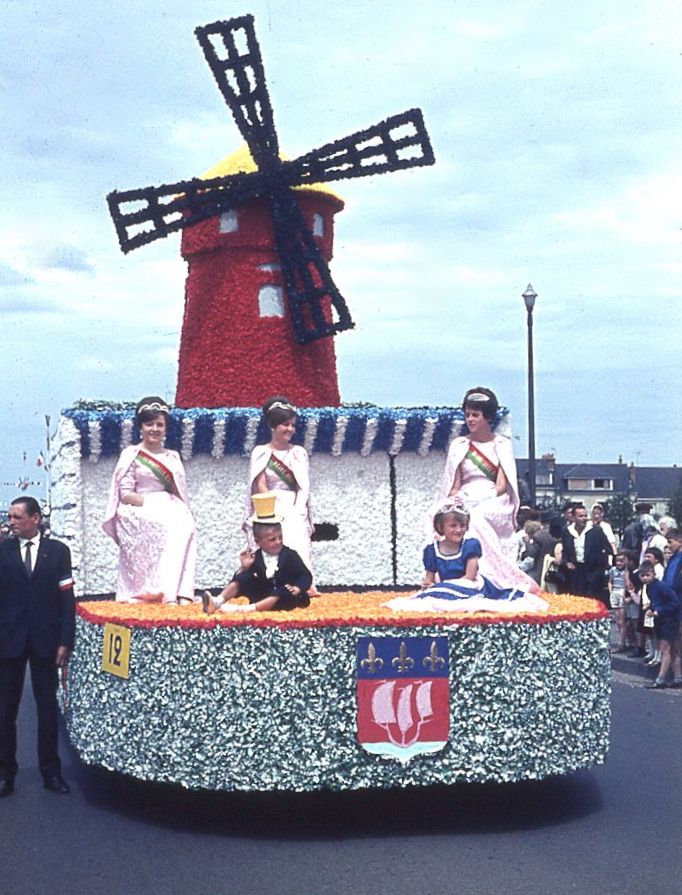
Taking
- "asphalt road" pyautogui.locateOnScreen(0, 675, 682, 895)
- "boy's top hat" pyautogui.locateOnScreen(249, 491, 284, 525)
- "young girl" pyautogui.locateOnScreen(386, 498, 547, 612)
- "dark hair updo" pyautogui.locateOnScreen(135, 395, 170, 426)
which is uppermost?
"dark hair updo" pyautogui.locateOnScreen(135, 395, 170, 426)

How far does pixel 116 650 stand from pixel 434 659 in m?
1.80

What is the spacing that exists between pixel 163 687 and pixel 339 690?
37.0 inches

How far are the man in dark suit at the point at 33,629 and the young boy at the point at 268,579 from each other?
132 centimetres

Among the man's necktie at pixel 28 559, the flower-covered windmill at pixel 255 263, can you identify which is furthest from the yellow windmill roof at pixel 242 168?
the man's necktie at pixel 28 559

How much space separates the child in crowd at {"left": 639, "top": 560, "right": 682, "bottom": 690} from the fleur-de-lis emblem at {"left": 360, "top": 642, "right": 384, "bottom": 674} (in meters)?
6.46

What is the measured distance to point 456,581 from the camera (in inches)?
288

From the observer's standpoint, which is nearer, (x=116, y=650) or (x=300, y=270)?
(x=116, y=650)

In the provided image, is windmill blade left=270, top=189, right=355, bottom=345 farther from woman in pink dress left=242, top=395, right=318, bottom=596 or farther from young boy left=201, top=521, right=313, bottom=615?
young boy left=201, top=521, right=313, bottom=615

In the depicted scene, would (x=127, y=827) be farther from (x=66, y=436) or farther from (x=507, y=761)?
→ (x=66, y=436)

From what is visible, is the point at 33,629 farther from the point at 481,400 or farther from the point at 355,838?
the point at 481,400

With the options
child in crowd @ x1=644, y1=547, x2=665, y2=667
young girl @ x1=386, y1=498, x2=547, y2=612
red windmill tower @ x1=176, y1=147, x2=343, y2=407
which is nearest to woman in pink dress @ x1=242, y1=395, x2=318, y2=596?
young girl @ x1=386, y1=498, x2=547, y2=612

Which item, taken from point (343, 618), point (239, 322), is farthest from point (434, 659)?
point (239, 322)

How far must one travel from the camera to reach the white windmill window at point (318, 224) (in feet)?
54.6

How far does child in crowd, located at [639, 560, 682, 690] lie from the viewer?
1254cm
